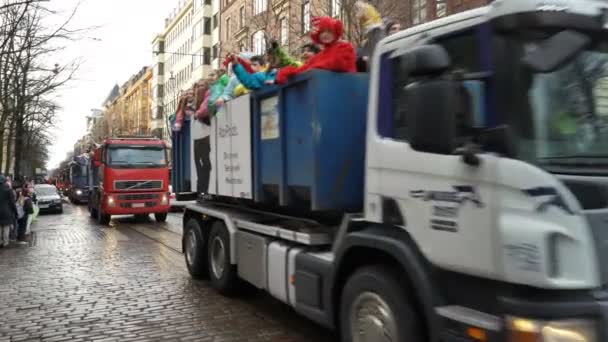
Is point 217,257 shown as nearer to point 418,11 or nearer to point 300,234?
point 300,234

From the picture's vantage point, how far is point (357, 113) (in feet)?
15.6

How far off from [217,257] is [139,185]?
12988mm

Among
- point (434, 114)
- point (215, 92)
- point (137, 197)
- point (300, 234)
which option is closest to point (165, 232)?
point (137, 197)

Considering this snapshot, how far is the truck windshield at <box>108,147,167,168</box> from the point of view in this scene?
19625mm

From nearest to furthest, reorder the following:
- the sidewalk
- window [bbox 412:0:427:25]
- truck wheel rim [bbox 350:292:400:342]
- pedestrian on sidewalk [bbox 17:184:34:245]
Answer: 1. truck wheel rim [bbox 350:292:400:342]
2. the sidewalk
3. pedestrian on sidewalk [bbox 17:184:34:245]
4. window [bbox 412:0:427:25]

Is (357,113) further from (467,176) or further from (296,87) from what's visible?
(467,176)

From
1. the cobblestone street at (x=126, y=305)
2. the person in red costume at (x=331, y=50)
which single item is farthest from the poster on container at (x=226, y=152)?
the person in red costume at (x=331, y=50)

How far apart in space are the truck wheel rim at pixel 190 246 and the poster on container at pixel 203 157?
708mm

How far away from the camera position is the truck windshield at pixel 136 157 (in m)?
19.6

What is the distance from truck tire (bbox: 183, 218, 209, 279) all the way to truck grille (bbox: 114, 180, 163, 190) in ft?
37.8

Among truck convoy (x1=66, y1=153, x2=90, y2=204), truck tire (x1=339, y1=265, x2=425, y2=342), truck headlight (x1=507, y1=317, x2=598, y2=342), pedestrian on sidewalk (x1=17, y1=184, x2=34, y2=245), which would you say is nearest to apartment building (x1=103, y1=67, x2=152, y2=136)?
truck convoy (x1=66, y1=153, x2=90, y2=204)

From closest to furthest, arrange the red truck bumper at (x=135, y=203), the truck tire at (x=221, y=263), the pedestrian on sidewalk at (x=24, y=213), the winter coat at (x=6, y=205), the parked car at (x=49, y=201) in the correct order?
the truck tire at (x=221, y=263) → the winter coat at (x=6, y=205) → the pedestrian on sidewalk at (x=24, y=213) → the red truck bumper at (x=135, y=203) → the parked car at (x=49, y=201)

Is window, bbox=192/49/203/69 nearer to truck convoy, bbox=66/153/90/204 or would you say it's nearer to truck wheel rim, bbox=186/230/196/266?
truck convoy, bbox=66/153/90/204

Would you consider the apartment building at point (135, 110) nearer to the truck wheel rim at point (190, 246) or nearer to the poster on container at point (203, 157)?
the truck wheel rim at point (190, 246)
